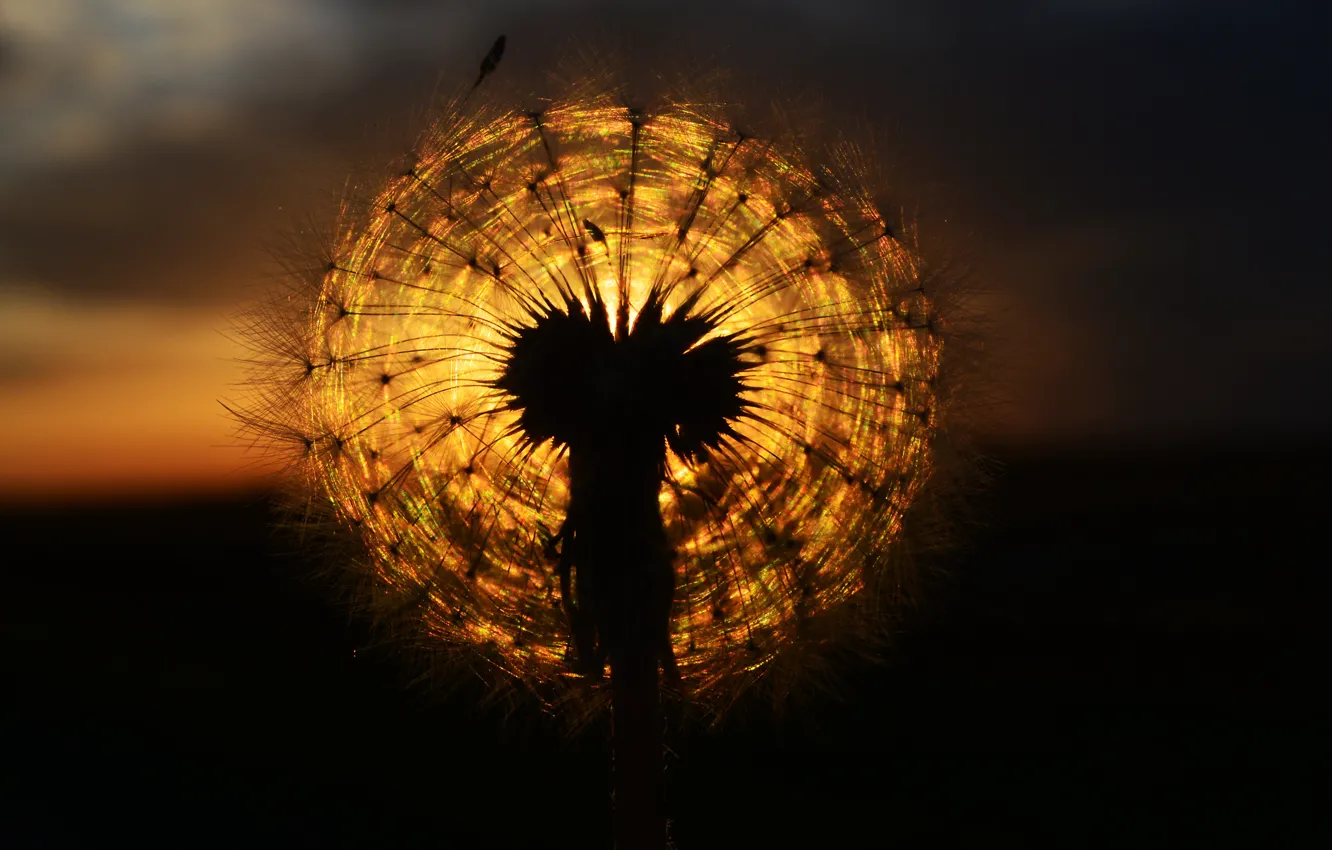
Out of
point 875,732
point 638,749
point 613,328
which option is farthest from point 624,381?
point 875,732

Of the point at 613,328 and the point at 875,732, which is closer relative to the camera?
the point at 613,328

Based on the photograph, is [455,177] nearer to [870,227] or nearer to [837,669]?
[870,227]

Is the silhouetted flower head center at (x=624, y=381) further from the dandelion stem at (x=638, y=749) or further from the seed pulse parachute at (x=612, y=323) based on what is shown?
the dandelion stem at (x=638, y=749)

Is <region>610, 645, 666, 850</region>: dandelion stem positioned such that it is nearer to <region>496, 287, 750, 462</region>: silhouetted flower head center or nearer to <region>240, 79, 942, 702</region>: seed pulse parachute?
<region>240, 79, 942, 702</region>: seed pulse parachute

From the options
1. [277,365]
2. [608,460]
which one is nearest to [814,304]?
[608,460]

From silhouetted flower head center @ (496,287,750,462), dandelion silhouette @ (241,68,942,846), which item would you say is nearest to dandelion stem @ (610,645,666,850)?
dandelion silhouette @ (241,68,942,846)

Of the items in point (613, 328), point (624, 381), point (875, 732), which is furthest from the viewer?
point (875, 732)

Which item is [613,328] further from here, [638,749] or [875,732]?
[875,732]
